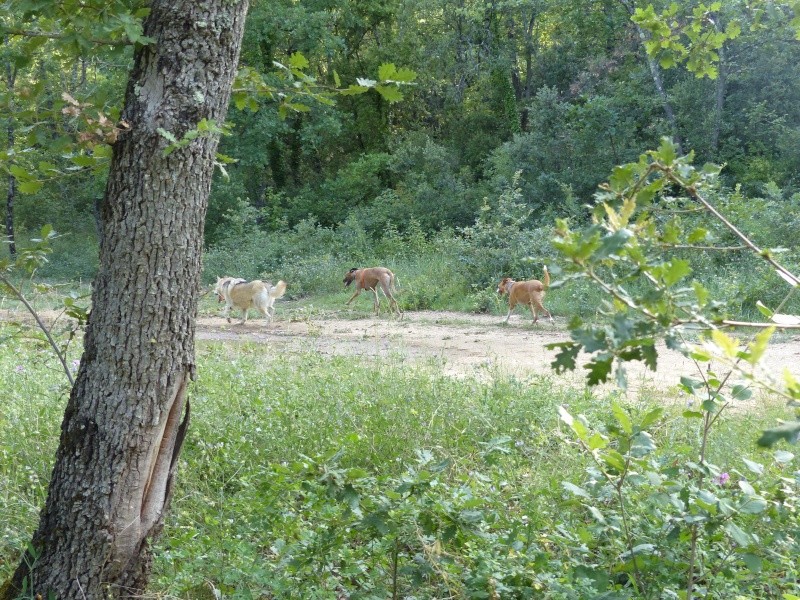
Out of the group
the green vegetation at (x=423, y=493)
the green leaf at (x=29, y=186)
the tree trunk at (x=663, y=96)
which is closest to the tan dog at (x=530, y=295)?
the green vegetation at (x=423, y=493)

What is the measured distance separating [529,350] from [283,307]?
9299 millimetres

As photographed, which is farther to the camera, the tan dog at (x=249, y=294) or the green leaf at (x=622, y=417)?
the tan dog at (x=249, y=294)

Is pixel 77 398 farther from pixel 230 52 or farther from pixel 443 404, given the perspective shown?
pixel 443 404

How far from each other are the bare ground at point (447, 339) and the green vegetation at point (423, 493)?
1426 millimetres

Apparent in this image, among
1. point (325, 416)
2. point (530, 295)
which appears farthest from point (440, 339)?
point (325, 416)

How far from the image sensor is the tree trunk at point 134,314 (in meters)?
3.80

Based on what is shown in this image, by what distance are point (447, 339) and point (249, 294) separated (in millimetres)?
4408

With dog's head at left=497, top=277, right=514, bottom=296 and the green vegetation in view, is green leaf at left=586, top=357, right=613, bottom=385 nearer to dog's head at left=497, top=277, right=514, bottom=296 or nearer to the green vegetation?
the green vegetation

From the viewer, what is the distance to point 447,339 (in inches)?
508

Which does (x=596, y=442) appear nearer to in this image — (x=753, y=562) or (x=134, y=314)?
(x=753, y=562)

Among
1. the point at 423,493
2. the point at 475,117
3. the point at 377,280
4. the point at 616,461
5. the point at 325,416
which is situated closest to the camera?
the point at 616,461

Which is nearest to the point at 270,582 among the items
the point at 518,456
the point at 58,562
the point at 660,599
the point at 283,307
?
the point at 58,562

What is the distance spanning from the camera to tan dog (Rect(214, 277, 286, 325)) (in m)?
15.4

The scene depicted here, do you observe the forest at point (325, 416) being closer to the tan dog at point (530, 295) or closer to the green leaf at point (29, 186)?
the green leaf at point (29, 186)
